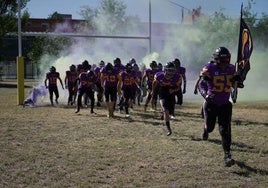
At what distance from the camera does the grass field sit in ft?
19.9

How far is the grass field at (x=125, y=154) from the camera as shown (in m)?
6.07

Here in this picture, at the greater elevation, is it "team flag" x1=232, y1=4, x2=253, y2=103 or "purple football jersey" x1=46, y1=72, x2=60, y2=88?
"team flag" x1=232, y1=4, x2=253, y2=103

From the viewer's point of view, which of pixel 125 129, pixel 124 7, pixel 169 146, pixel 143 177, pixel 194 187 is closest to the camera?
pixel 194 187

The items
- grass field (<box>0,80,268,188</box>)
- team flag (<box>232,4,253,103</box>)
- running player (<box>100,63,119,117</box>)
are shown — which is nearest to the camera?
grass field (<box>0,80,268,188</box>)

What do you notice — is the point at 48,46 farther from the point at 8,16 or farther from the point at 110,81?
the point at 110,81

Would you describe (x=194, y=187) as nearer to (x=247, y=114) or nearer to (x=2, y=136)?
(x=2, y=136)

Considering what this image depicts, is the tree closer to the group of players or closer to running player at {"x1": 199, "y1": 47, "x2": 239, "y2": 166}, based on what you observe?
the group of players

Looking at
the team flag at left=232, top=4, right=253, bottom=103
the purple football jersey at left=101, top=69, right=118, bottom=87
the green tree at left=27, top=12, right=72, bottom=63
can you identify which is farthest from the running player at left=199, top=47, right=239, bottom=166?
the green tree at left=27, top=12, right=72, bottom=63

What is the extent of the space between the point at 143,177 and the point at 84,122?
617 cm

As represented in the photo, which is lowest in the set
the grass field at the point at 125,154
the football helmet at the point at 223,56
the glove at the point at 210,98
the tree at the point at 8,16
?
the grass field at the point at 125,154

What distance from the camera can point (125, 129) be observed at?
10.8 metres

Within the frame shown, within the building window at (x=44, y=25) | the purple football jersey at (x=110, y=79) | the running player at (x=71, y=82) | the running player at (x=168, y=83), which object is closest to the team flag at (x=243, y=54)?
the running player at (x=168, y=83)

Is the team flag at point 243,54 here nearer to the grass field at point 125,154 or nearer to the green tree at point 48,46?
the grass field at point 125,154

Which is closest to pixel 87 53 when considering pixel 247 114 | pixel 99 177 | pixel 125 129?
pixel 247 114
